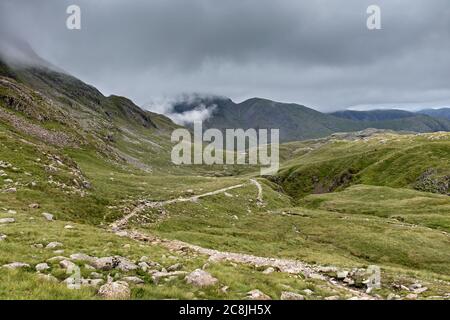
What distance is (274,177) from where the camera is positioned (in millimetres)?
198500

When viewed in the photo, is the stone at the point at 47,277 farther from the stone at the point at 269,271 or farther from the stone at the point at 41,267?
the stone at the point at 269,271

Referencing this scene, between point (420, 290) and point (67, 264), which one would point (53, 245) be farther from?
point (420, 290)

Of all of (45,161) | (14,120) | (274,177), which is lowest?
(274,177)

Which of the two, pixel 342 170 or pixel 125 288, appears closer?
pixel 125 288

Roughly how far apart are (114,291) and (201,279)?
4.75 m

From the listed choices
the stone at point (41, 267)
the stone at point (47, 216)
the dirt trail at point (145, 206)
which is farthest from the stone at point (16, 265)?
the dirt trail at point (145, 206)

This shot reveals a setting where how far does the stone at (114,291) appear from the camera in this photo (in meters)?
15.1

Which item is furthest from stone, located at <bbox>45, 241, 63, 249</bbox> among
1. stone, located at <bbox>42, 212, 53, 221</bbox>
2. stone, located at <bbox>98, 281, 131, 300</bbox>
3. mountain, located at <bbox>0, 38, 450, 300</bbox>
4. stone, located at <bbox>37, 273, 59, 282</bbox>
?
stone, located at <bbox>42, 212, 53, 221</bbox>

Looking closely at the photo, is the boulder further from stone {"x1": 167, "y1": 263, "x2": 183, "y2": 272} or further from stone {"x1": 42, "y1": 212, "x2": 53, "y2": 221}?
stone {"x1": 42, "y1": 212, "x2": 53, "y2": 221}
